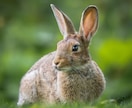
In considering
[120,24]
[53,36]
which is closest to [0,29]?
[53,36]

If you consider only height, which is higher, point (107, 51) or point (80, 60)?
point (107, 51)

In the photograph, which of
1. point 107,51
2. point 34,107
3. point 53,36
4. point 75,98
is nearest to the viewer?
point 34,107

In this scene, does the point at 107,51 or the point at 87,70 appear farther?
the point at 107,51

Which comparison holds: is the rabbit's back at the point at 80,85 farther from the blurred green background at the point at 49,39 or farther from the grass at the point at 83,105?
the blurred green background at the point at 49,39

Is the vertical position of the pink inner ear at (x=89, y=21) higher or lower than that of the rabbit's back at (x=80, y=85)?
higher

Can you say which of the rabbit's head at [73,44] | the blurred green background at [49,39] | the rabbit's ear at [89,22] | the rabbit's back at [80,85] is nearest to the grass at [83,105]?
the rabbit's back at [80,85]

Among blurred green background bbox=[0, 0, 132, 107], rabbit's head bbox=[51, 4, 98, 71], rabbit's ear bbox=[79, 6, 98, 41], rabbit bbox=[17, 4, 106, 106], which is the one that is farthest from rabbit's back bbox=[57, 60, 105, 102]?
blurred green background bbox=[0, 0, 132, 107]

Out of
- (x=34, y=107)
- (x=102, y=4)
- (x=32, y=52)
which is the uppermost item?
(x=102, y=4)

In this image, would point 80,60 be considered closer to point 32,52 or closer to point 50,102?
point 50,102
